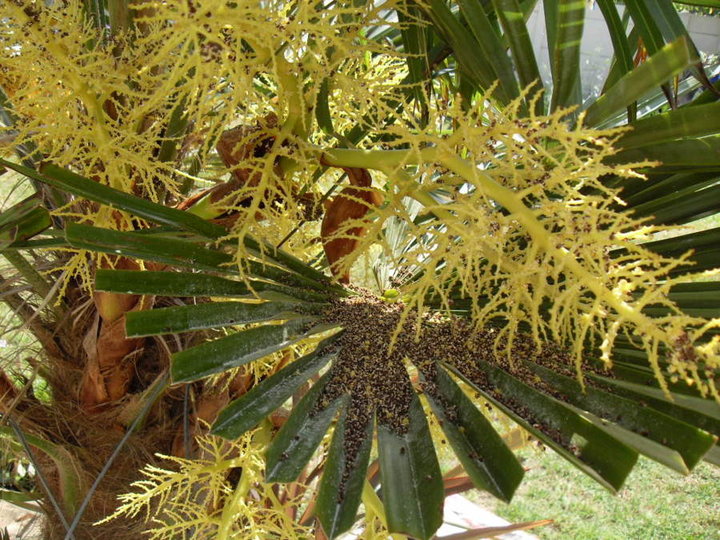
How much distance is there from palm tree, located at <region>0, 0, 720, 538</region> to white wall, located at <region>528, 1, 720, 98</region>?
11.6ft

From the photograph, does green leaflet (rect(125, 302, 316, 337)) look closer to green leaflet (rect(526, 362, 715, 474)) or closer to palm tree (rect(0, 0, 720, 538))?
palm tree (rect(0, 0, 720, 538))

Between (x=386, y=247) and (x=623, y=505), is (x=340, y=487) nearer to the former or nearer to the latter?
(x=386, y=247)

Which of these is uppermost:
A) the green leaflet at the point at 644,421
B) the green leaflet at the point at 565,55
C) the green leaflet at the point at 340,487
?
the green leaflet at the point at 565,55

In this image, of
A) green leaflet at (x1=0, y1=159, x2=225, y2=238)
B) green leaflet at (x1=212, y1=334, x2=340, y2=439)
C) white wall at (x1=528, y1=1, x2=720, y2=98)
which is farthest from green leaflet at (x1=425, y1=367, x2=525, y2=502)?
white wall at (x1=528, y1=1, x2=720, y2=98)

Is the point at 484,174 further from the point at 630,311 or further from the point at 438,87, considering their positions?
the point at 438,87

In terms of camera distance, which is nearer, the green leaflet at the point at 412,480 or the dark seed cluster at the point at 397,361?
the green leaflet at the point at 412,480

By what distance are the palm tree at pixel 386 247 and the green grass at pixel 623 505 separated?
1.29 metres

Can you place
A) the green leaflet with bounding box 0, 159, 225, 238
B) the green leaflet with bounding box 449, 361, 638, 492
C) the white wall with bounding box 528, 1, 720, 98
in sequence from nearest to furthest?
the green leaflet with bounding box 449, 361, 638, 492
the green leaflet with bounding box 0, 159, 225, 238
the white wall with bounding box 528, 1, 720, 98

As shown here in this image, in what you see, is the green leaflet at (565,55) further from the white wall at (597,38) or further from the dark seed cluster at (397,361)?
the white wall at (597,38)

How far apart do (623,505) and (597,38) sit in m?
3.45

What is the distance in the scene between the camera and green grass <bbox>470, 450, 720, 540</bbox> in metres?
1.87

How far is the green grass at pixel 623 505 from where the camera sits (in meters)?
1.87

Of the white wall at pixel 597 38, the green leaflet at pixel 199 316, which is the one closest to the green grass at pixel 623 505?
the green leaflet at pixel 199 316

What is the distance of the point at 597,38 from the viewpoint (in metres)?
4.55
